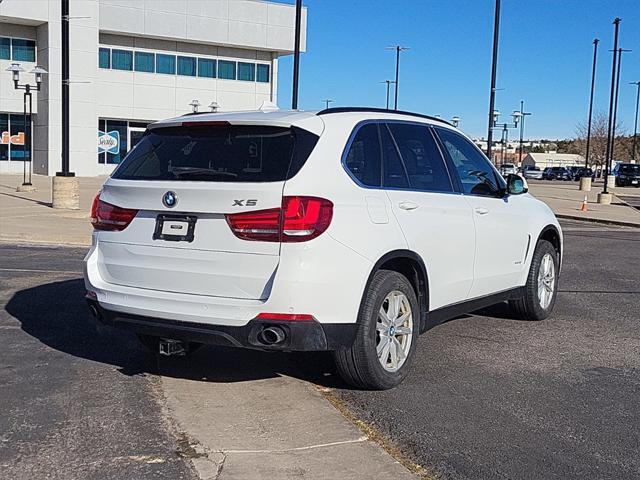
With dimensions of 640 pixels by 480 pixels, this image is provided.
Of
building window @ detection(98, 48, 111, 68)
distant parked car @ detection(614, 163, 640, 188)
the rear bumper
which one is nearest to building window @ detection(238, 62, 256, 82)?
building window @ detection(98, 48, 111, 68)

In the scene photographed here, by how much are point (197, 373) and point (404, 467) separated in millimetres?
2230

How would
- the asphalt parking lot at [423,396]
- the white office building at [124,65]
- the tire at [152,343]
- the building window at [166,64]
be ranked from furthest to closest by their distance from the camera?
1. the building window at [166,64]
2. the white office building at [124,65]
3. the tire at [152,343]
4. the asphalt parking lot at [423,396]

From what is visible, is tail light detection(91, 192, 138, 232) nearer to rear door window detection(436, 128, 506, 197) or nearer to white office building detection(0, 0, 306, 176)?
rear door window detection(436, 128, 506, 197)

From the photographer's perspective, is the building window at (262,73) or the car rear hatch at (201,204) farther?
the building window at (262,73)

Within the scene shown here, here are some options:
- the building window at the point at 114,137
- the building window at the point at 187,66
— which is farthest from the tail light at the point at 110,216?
the building window at the point at 187,66

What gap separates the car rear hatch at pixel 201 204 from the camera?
16.0 ft

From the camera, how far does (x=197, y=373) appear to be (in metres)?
5.99

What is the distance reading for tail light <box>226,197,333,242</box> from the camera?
4770 millimetres

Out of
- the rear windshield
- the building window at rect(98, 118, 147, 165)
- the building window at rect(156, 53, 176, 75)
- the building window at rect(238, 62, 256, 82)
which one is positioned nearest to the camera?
Answer: the rear windshield

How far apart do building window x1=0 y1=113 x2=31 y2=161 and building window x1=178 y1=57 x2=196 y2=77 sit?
9535 millimetres

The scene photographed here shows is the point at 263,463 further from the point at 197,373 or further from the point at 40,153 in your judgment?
the point at 40,153

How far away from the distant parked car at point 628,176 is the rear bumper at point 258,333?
59.6 metres

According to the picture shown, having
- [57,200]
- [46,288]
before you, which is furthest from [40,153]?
[46,288]

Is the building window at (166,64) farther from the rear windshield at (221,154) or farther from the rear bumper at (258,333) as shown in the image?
the rear bumper at (258,333)
